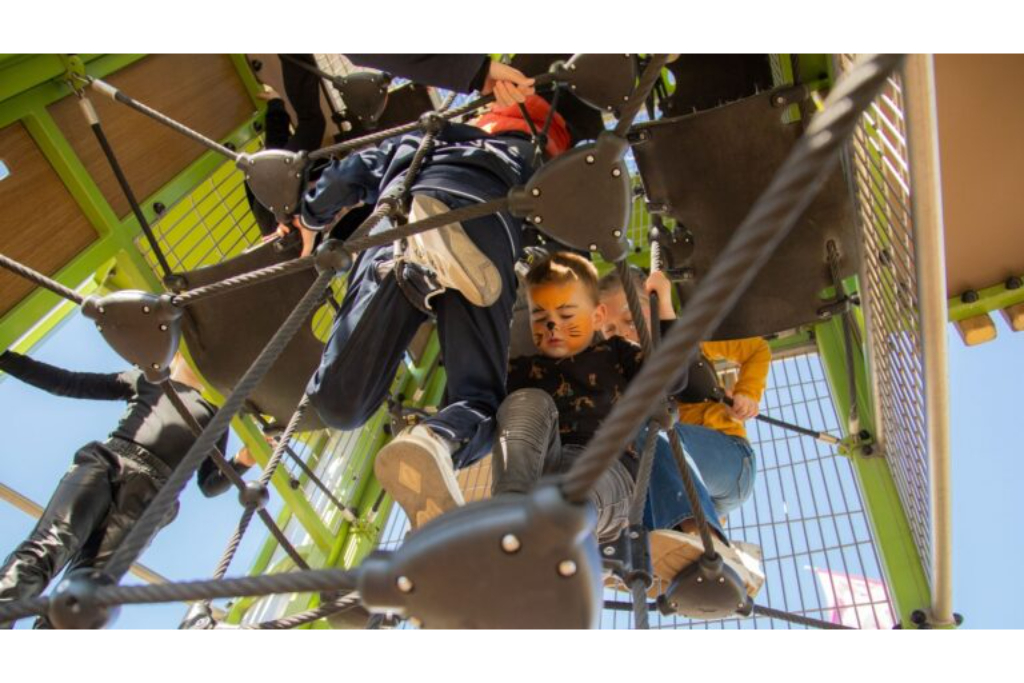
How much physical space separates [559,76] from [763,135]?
507 millimetres

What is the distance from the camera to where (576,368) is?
1.66 meters

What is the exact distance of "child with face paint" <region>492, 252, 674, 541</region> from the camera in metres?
1.39

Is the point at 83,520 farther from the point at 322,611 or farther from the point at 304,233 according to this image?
the point at 322,611

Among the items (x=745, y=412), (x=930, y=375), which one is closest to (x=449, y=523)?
(x=930, y=375)

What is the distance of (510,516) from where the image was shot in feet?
1.85

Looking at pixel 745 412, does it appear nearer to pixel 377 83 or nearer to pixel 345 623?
pixel 345 623

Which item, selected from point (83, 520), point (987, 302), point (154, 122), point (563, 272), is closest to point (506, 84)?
point (563, 272)

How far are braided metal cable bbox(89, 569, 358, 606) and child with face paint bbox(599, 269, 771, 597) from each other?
0.85 m

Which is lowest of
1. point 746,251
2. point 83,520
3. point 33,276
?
point 746,251

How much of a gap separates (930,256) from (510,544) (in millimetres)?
709

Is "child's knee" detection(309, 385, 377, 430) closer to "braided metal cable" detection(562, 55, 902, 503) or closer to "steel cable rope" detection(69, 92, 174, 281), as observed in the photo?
"steel cable rope" detection(69, 92, 174, 281)

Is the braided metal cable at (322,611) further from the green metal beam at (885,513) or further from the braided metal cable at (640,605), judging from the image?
the green metal beam at (885,513)

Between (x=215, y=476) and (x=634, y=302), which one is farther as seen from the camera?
(x=215, y=476)

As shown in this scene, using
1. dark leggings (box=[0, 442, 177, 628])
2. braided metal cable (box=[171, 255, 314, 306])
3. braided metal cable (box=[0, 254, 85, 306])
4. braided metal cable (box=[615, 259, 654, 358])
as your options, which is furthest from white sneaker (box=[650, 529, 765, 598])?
dark leggings (box=[0, 442, 177, 628])
